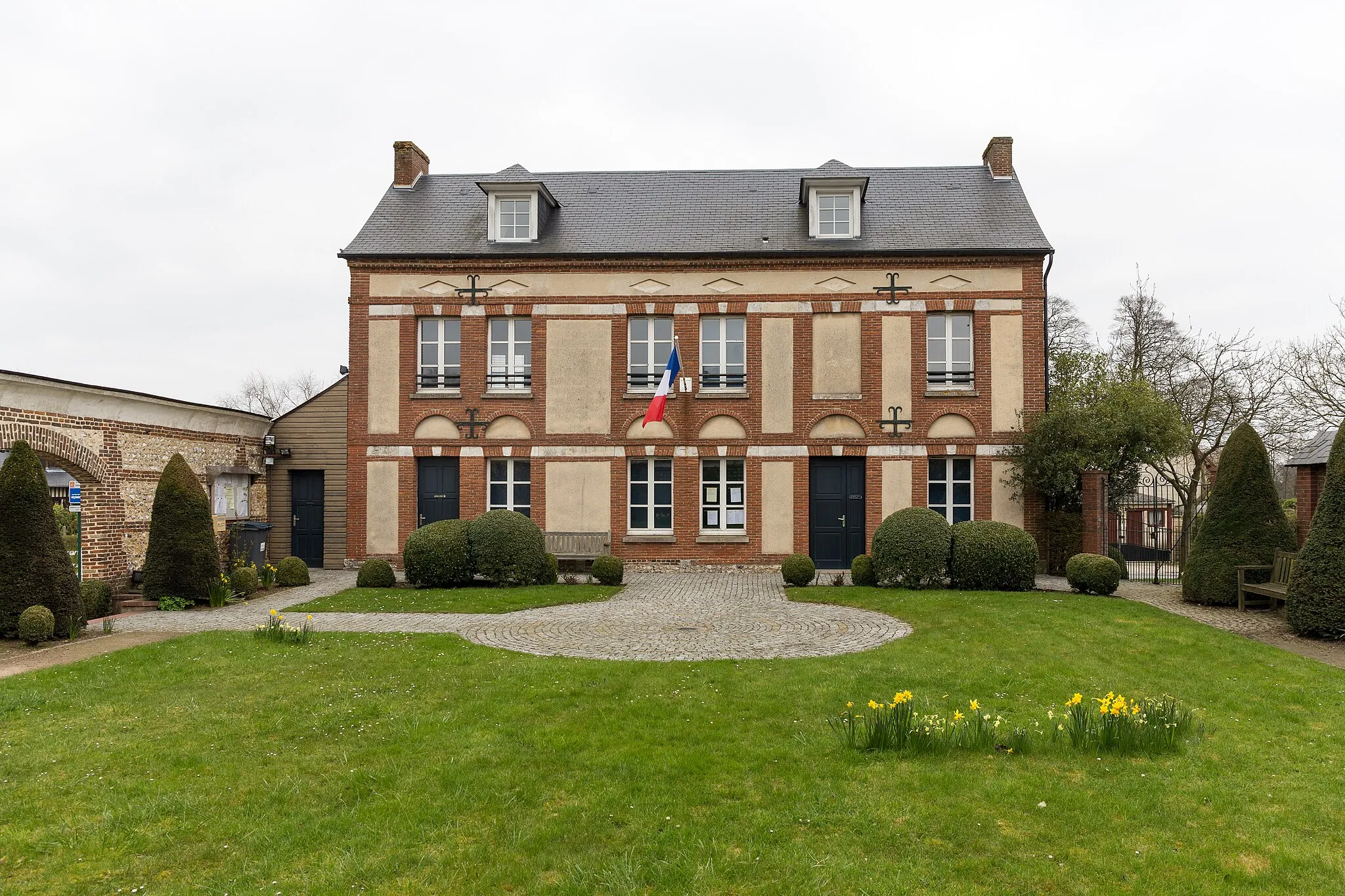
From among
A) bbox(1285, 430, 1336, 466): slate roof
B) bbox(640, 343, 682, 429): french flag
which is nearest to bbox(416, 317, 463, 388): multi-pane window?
bbox(640, 343, 682, 429): french flag

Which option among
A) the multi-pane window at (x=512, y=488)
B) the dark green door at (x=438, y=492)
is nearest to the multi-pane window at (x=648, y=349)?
the multi-pane window at (x=512, y=488)

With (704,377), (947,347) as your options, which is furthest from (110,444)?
(947,347)

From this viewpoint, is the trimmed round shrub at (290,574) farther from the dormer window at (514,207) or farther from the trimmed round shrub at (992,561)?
the trimmed round shrub at (992,561)

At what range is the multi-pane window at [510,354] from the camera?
18.5m

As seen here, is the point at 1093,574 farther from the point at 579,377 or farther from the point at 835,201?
the point at 579,377

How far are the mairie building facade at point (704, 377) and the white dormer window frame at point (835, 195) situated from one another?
0.21 feet

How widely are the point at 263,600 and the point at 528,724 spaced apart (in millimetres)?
9972

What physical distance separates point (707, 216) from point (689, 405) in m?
5.06

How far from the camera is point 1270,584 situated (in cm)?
1234

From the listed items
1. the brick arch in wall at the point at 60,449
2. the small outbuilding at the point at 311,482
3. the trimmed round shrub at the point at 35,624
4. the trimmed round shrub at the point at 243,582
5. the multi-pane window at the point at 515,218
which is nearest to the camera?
the trimmed round shrub at the point at 35,624

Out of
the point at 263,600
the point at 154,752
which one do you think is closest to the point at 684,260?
the point at 263,600

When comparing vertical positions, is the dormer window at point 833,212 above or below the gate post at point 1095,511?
above

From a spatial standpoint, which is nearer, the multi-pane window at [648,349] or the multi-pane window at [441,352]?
the multi-pane window at [648,349]

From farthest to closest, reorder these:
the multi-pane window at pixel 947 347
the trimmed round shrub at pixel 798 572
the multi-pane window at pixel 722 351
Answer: the multi-pane window at pixel 722 351 < the multi-pane window at pixel 947 347 < the trimmed round shrub at pixel 798 572
